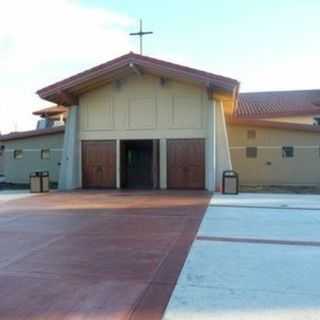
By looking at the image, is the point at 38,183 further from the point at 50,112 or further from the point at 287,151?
the point at 50,112

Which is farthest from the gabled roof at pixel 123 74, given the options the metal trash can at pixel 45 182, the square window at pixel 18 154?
the square window at pixel 18 154

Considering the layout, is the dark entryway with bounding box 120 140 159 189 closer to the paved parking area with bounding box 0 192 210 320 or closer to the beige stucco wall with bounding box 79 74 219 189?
the beige stucco wall with bounding box 79 74 219 189

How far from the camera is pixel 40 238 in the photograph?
7.65 m

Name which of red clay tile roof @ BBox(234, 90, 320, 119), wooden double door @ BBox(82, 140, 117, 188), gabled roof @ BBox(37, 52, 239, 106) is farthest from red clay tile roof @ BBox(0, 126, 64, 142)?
red clay tile roof @ BBox(234, 90, 320, 119)

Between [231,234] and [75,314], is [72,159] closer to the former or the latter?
[231,234]

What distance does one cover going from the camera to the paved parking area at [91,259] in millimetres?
→ 4305

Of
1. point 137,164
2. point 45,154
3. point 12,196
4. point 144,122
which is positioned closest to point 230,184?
point 144,122

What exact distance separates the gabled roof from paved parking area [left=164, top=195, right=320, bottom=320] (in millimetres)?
8315

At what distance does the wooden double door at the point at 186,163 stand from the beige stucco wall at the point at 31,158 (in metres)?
7.49

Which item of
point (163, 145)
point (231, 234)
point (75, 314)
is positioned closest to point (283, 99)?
point (163, 145)

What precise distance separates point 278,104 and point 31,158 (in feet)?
54.0

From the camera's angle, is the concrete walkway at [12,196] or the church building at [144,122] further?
the church building at [144,122]

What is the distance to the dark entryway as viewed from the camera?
1953cm

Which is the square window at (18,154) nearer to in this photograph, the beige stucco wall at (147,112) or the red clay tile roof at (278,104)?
the beige stucco wall at (147,112)
